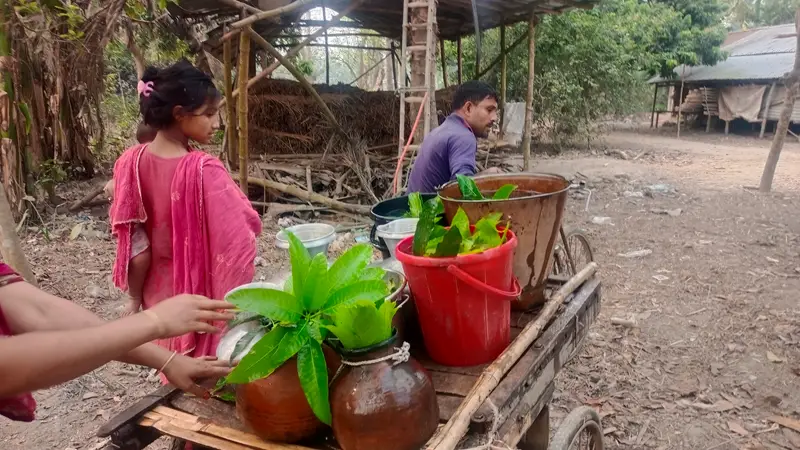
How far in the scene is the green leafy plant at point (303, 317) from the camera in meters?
1.14

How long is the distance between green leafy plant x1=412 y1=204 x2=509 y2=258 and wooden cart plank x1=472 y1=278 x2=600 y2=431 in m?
0.37

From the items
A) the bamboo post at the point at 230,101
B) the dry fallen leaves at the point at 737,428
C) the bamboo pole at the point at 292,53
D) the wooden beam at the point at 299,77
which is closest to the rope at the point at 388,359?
the dry fallen leaves at the point at 737,428

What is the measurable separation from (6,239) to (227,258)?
2.47 metres

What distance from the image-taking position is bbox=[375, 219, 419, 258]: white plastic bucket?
6.40 feet

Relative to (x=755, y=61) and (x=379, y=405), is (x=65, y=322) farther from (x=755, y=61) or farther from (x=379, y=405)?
(x=755, y=61)

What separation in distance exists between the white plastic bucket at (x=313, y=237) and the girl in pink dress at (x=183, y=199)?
174mm

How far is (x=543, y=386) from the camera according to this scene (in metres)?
1.71

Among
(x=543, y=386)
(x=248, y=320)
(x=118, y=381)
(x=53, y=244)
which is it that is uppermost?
(x=248, y=320)

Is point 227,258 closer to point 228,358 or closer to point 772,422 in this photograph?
point 228,358

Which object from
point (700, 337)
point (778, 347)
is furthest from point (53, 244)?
point (778, 347)

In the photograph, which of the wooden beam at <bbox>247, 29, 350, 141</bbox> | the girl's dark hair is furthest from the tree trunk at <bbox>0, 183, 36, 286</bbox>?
the girl's dark hair

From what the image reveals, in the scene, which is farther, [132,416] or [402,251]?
[402,251]

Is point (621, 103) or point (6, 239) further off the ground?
point (621, 103)

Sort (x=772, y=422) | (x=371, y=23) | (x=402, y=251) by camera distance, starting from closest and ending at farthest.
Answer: (x=402, y=251) < (x=772, y=422) < (x=371, y=23)
